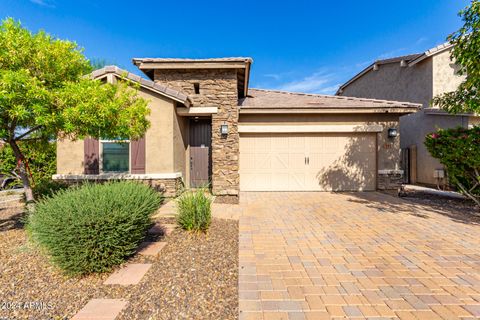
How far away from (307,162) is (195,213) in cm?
607

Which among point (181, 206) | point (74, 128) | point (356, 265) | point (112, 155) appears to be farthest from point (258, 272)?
point (112, 155)

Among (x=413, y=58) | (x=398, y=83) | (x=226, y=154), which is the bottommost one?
(x=226, y=154)

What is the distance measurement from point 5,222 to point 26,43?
168 inches

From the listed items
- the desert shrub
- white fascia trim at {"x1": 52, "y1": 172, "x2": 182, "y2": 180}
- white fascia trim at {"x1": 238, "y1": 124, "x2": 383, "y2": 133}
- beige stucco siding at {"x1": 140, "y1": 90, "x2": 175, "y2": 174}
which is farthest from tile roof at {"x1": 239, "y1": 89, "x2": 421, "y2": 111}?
white fascia trim at {"x1": 52, "y1": 172, "x2": 182, "y2": 180}

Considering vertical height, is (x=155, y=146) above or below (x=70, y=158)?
above

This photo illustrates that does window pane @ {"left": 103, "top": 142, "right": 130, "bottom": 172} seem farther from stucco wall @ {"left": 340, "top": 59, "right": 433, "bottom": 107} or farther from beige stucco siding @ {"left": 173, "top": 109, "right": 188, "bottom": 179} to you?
stucco wall @ {"left": 340, "top": 59, "right": 433, "bottom": 107}

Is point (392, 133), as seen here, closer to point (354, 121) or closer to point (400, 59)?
point (354, 121)

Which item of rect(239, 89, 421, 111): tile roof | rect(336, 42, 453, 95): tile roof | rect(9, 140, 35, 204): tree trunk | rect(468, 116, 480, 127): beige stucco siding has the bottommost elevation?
rect(9, 140, 35, 204): tree trunk

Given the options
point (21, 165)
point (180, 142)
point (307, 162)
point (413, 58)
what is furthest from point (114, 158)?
point (413, 58)

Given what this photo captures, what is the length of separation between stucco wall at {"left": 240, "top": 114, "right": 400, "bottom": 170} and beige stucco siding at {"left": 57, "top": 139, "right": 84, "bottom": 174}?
598cm

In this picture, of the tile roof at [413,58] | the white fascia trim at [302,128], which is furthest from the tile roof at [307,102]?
the tile roof at [413,58]

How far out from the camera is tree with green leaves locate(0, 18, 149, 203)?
356 centimetres

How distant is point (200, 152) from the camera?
9.37 metres

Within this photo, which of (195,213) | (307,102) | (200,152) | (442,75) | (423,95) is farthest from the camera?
(423,95)
